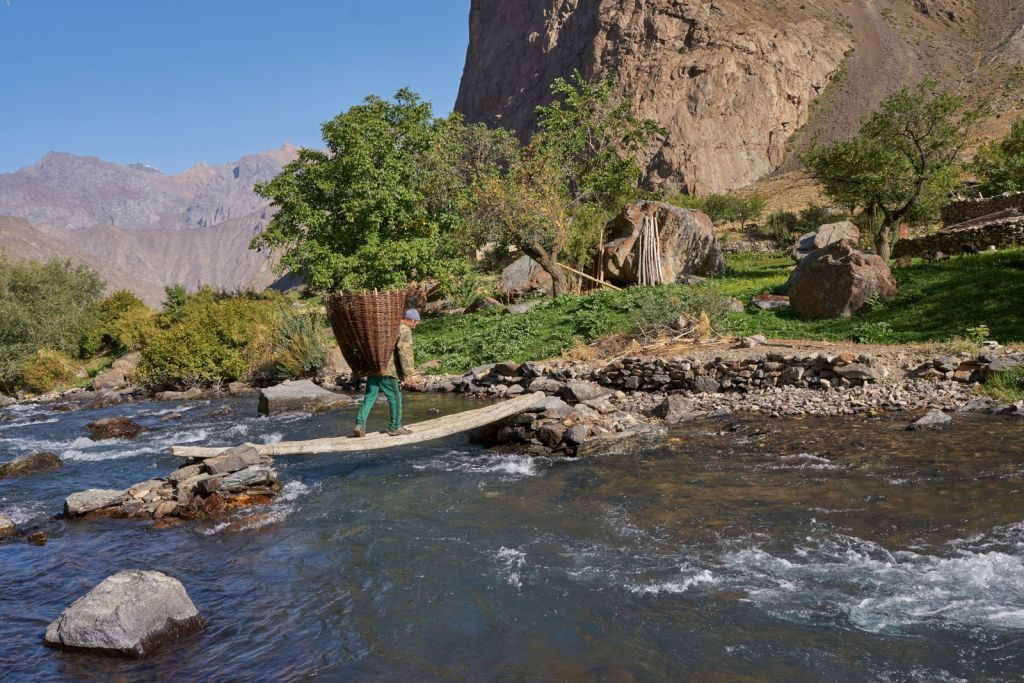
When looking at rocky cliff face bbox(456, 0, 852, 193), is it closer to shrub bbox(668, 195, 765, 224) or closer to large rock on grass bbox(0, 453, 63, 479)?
shrub bbox(668, 195, 765, 224)

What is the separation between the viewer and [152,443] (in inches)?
588

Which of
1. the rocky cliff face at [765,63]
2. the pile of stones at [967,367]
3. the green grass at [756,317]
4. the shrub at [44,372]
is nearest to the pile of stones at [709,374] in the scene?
the pile of stones at [967,367]

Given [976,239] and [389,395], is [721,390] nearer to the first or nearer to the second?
[389,395]

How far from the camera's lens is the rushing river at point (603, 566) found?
532 centimetres

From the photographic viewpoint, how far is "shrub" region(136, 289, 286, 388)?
76.3 feet

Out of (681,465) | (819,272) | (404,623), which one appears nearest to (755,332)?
(819,272)

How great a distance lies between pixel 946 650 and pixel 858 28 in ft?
328

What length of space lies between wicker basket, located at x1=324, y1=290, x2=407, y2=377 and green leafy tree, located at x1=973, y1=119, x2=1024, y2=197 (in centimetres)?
2950

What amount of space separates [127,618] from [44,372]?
31.1 metres

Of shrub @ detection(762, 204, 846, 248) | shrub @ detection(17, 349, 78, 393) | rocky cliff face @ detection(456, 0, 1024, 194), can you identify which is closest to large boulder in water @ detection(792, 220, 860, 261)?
shrub @ detection(762, 204, 846, 248)

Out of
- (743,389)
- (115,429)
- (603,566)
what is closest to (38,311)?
(115,429)

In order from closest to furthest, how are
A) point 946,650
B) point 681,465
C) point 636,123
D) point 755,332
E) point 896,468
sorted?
1. point 946,650
2. point 896,468
3. point 681,465
4. point 755,332
5. point 636,123

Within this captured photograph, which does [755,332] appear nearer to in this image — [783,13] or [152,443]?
[152,443]

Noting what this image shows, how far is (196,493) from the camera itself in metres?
9.80
